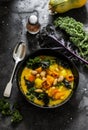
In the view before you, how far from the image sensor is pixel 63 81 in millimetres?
2029

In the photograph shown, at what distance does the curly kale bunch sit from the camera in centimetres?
211

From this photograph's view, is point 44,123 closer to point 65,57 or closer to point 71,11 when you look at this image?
point 65,57

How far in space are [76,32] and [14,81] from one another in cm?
31

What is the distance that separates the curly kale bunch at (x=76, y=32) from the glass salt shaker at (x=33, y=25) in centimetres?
8

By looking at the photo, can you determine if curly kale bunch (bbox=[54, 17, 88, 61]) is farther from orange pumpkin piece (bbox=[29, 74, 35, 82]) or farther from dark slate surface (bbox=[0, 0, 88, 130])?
orange pumpkin piece (bbox=[29, 74, 35, 82])

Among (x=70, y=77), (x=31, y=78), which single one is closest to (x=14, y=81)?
(x=31, y=78)

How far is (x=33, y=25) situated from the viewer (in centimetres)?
212

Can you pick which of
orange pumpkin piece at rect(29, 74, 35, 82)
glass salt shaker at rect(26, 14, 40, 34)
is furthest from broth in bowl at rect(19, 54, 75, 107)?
glass salt shaker at rect(26, 14, 40, 34)

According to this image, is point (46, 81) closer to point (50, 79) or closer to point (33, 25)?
point (50, 79)

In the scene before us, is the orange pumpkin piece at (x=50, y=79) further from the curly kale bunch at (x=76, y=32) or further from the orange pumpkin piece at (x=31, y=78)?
the curly kale bunch at (x=76, y=32)

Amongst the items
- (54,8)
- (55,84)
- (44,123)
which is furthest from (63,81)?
(54,8)

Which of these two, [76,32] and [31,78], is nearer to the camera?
[31,78]

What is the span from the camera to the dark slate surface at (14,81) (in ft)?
6.68

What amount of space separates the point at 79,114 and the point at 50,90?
0.16 meters
